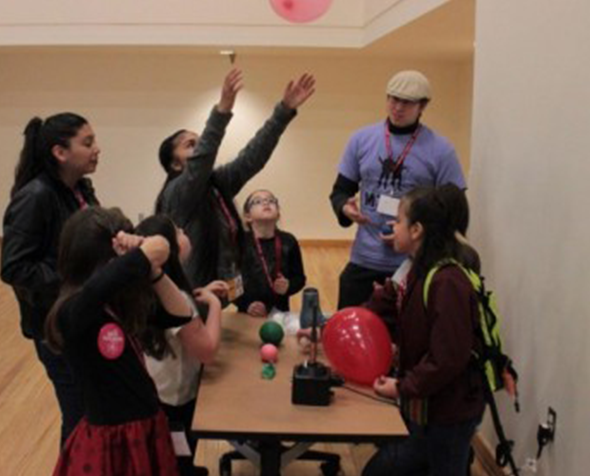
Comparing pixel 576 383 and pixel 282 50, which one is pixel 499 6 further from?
pixel 282 50

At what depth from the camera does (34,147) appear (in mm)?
2158

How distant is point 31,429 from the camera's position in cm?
313

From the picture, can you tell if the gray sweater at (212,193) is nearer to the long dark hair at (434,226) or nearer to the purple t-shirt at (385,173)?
the purple t-shirt at (385,173)

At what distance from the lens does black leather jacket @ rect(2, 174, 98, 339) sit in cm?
202

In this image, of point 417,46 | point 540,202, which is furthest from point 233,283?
point 417,46

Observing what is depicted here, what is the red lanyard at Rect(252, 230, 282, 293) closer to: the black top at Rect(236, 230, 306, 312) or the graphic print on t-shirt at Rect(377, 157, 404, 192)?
the black top at Rect(236, 230, 306, 312)

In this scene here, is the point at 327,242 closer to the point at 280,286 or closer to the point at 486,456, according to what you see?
the point at 280,286

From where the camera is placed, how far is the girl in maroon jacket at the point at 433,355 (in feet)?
5.65

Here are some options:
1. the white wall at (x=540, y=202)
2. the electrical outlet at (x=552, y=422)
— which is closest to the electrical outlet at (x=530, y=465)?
the white wall at (x=540, y=202)

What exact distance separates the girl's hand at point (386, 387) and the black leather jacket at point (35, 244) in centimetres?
105

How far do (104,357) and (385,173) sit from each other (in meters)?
1.45

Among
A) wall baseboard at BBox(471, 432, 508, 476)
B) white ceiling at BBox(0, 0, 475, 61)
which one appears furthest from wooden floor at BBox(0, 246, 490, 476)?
white ceiling at BBox(0, 0, 475, 61)

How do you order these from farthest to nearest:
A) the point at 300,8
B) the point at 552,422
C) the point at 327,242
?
the point at 327,242
the point at 300,8
the point at 552,422

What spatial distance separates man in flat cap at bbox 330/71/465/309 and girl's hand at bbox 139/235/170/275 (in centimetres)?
124
